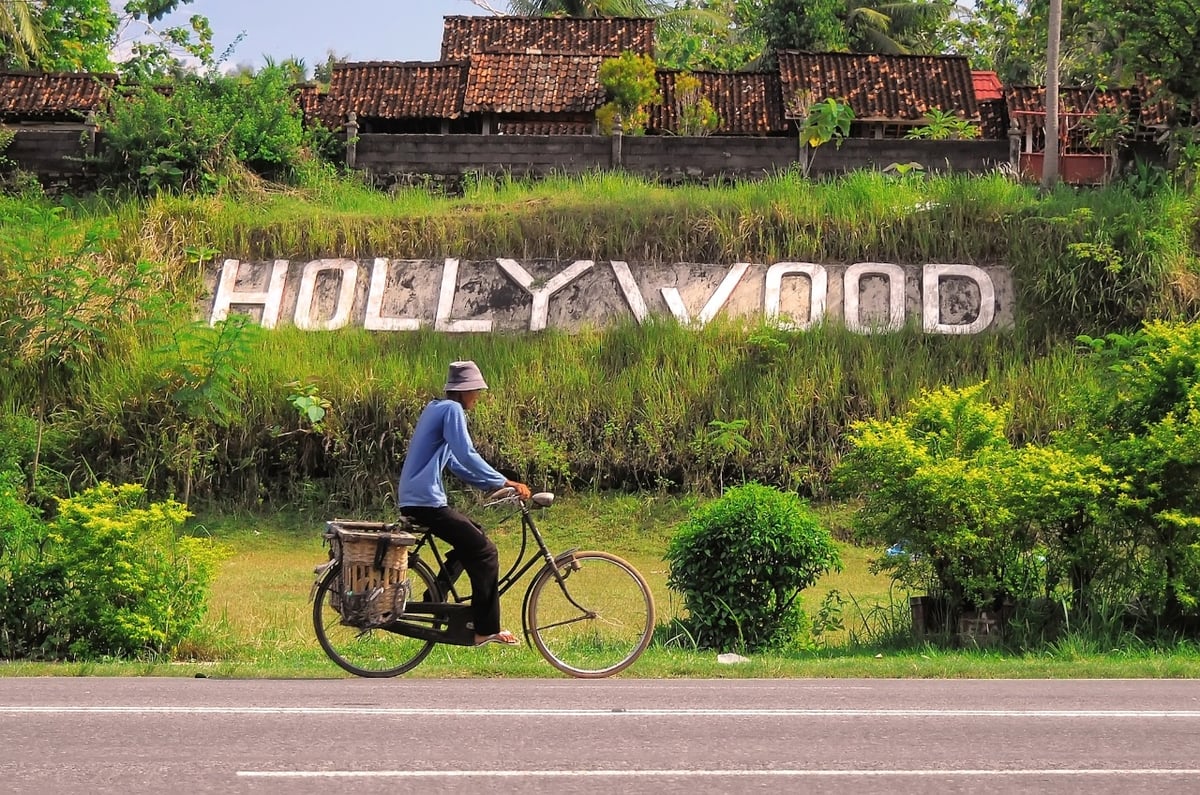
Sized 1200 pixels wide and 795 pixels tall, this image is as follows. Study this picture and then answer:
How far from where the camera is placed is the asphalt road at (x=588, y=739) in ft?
19.1

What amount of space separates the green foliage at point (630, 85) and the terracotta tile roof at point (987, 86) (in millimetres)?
11545

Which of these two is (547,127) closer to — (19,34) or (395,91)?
(395,91)

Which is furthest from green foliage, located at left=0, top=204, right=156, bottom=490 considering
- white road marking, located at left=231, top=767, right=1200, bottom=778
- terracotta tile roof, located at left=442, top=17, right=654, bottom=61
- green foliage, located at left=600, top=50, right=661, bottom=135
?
terracotta tile roof, located at left=442, top=17, right=654, bottom=61

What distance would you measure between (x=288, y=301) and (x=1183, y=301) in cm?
1268

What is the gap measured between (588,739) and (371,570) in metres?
2.96

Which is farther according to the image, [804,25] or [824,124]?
[804,25]

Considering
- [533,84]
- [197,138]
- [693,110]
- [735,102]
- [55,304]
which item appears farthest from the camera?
[533,84]

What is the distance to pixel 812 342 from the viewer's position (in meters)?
21.0

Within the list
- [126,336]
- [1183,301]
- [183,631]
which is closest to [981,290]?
[1183,301]

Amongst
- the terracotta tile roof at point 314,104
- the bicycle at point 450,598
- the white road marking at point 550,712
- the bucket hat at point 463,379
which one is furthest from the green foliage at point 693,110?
the white road marking at point 550,712

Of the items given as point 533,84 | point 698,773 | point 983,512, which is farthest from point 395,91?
point 698,773

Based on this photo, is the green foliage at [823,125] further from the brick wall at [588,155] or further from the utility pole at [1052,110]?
the utility pole at [1052,110]

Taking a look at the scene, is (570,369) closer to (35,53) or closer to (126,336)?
(126,336)

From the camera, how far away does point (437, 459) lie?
930 cm
